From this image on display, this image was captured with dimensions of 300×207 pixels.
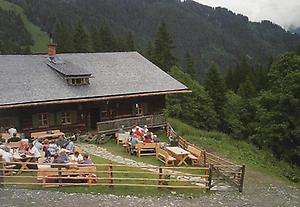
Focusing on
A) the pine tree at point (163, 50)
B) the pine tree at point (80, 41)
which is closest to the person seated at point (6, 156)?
the pine tree at point (163, 50)

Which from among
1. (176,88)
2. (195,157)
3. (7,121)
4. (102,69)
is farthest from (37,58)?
(195,157)

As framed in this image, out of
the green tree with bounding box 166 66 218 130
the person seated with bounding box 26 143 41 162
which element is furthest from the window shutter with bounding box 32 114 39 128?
the green tree with bounding box 166 66 218 130

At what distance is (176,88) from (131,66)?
4.84 metres

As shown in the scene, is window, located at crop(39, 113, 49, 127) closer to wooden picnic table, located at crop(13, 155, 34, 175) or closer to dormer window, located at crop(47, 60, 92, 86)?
dormer window, located at crop(47, 60, 92, 86)

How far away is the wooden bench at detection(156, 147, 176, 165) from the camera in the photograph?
76.6ft

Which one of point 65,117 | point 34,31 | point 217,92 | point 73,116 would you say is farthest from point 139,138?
point 34,31

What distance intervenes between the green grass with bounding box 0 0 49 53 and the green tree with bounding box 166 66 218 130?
95.8 metres

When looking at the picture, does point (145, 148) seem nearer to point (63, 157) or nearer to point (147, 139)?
point (147, 139)

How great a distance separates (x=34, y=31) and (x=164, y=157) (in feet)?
452

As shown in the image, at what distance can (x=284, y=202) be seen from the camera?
19312 mm

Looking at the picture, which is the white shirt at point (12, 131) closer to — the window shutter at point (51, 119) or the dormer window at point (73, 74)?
the window shutter at point (51, 119)

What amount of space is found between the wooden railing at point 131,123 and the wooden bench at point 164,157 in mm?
6335

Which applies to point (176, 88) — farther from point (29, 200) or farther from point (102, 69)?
point (29, 200)

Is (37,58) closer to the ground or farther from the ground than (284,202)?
farther from the ground
